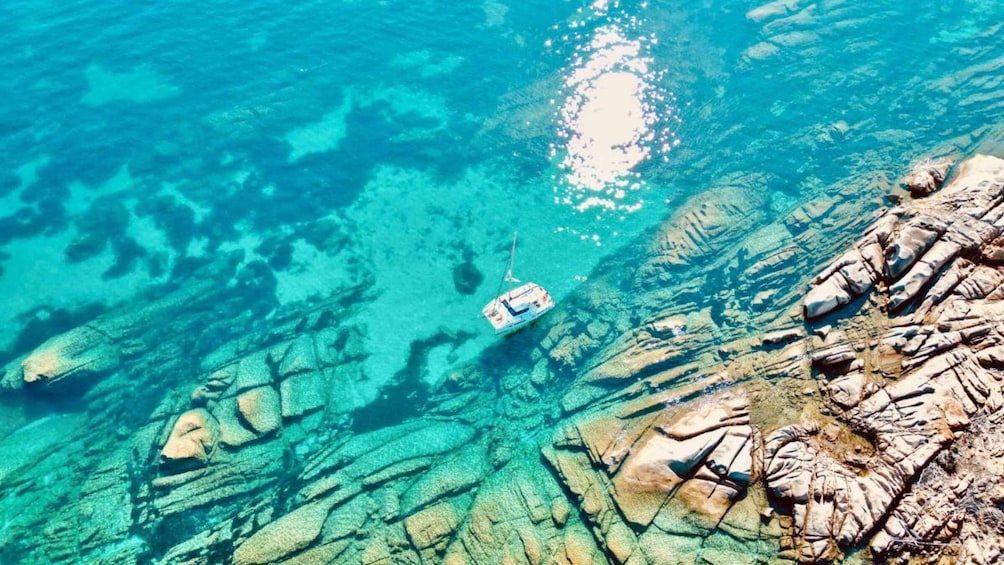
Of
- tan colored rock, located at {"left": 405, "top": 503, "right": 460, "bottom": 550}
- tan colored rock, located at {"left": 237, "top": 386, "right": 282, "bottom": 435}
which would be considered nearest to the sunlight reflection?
tan colored rock, located at {"left": 405, "top": 503, "right": 460, "bottom": 550}

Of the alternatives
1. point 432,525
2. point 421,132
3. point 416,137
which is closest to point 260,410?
point 432,525

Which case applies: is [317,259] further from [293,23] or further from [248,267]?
[293,23]

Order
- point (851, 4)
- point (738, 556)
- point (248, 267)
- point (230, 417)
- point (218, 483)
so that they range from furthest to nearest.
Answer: point (851, 4), point (248, 267), point (230, 417), point (218, 483), point (738, 556)

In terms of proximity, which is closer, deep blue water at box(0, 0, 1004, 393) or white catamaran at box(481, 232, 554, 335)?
white catamaran at box(481, 232, 554, 335)

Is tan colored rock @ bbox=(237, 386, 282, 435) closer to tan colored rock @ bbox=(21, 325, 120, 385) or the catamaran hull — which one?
tan colored rock @ bbox=(21, 325, 120, 385)

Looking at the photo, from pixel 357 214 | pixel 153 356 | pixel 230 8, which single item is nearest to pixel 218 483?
pixel 153 356

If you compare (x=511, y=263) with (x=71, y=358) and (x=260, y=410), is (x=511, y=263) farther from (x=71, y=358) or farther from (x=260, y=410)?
(x=71, y=358)
